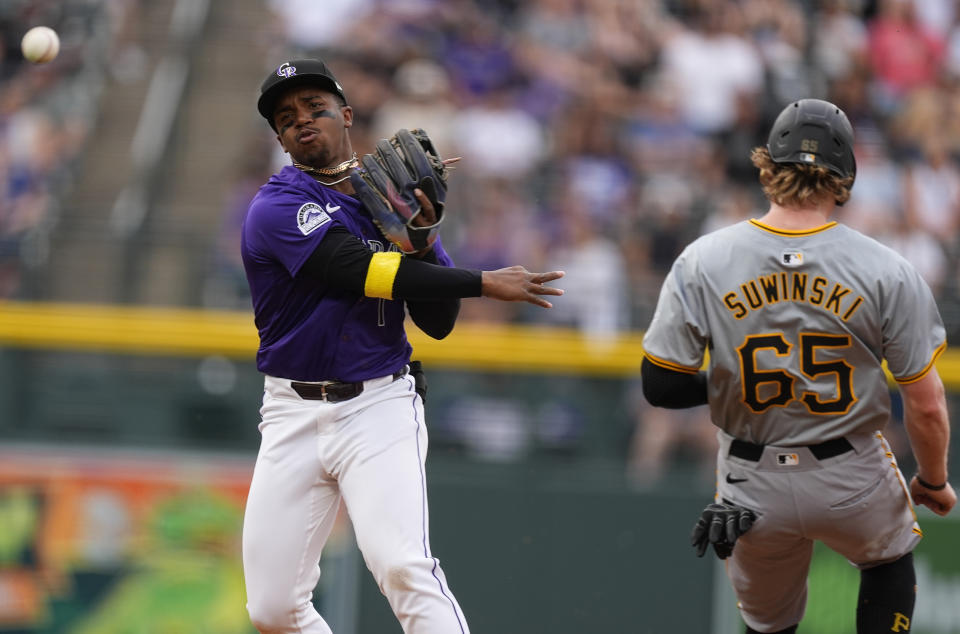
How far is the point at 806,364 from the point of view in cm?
412

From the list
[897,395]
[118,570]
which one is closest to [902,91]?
[897,395]

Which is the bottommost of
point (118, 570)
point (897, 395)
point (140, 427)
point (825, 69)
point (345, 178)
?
point (118, 570)

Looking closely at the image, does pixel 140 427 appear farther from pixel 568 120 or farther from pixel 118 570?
pixel 568 120

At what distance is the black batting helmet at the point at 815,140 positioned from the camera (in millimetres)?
4164

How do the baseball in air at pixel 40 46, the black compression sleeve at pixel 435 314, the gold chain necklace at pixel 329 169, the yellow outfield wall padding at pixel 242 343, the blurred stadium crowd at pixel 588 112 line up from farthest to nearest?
the blurred stadium crowd at pixel 588 112
the yellow outfield wall padding at pixel 242 343
the baseball in air at pixel 40 46
the black compression sleeve at pixel 435 314
the gold chain necklace at pixel 329 169

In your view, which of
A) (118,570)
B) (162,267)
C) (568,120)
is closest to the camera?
(118,570)

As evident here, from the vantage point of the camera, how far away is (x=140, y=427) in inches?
309

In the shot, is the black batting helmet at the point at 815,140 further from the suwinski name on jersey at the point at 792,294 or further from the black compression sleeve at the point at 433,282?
the black compression sleeve at the point at 433,282

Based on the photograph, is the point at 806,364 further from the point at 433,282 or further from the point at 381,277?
the point at 381,277

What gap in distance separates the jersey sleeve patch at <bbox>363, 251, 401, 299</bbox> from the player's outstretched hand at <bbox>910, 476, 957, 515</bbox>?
74.2 inches

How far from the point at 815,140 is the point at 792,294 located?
0.51 metres

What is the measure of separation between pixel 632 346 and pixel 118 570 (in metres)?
3.31

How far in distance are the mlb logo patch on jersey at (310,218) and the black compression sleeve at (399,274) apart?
62 mm

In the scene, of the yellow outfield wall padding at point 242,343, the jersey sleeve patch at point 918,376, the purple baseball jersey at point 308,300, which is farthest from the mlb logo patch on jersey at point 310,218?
the yellow outfield wall padding at point 242,343
